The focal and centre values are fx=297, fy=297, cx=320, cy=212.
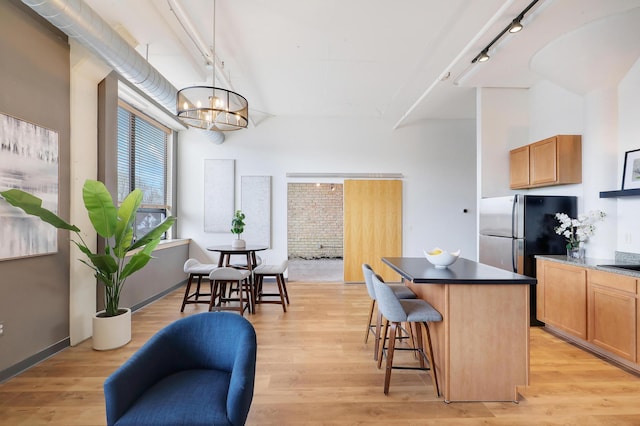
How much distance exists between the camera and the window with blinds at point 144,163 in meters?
4.36

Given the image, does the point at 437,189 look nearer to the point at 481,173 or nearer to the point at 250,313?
the point at 481,173

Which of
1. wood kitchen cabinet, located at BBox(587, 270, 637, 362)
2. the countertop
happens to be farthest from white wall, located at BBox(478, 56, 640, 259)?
wood kitchen cabinet, located at BBox(587, 270, 637, 362)

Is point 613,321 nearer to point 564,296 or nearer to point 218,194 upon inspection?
point 564,296

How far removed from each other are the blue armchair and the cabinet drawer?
3.07m

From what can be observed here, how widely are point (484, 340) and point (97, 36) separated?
12.5 ft

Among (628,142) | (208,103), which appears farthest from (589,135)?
(208,103)

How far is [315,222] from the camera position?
8.89 metres

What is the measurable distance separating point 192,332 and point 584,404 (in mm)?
2768

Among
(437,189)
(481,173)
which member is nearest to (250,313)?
(481,173)

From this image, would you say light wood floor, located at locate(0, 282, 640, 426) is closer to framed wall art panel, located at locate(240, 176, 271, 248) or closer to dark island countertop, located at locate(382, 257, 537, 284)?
dark island countertop, located at locate(382, 257, 537, 284)

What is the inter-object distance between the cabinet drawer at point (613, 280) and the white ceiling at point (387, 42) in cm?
207

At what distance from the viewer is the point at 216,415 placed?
1350 millimetres

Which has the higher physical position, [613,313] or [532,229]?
[532,229]

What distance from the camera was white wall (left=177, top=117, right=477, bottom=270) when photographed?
5.91 meters
